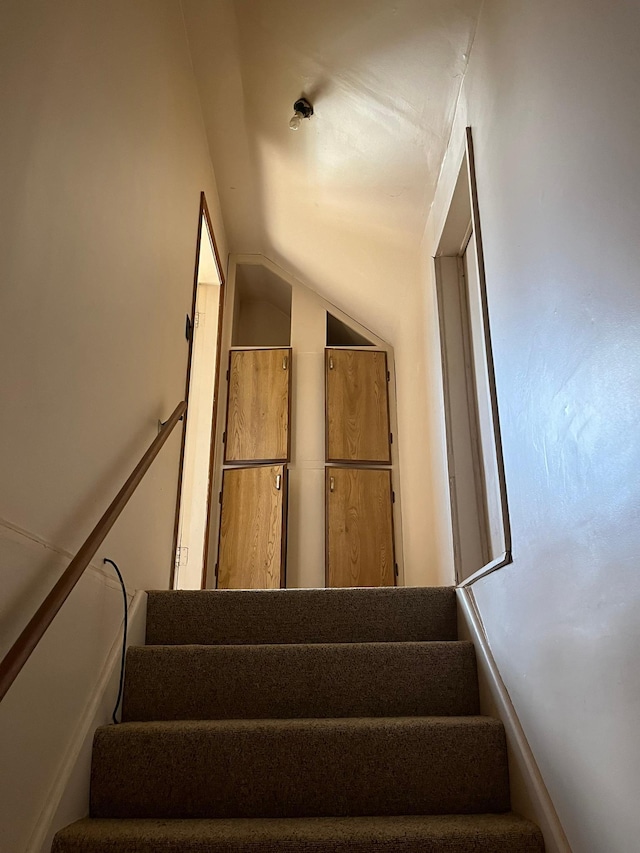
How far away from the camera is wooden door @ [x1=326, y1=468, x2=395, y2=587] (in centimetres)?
408

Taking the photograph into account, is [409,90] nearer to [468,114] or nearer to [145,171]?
[468,114]

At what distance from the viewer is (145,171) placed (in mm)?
2379

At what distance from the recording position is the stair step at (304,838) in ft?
4.68

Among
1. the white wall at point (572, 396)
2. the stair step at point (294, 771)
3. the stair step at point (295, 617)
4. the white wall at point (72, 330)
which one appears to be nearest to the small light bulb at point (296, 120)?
the white wall at point (72, 330)

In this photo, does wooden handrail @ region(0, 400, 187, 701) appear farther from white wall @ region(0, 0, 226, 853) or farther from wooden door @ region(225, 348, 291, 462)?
wooden door @ region(225, 348, 291, 462)

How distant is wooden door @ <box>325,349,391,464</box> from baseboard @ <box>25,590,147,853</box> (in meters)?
2.54

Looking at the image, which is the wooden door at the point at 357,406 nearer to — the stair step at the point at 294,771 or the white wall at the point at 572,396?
the white wall at the point at 572,396

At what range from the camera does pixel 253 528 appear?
13.4 ft

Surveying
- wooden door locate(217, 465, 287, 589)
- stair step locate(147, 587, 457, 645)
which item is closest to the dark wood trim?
wooden door locate(217, 465, 287, 589)

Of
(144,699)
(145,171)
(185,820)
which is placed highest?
(145,171)

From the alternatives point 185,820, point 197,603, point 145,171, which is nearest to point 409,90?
point 145,171

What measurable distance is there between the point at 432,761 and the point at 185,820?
2.04 feet

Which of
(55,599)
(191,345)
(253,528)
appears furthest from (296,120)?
(55,599)

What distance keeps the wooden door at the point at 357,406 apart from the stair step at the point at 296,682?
2.37 metres
